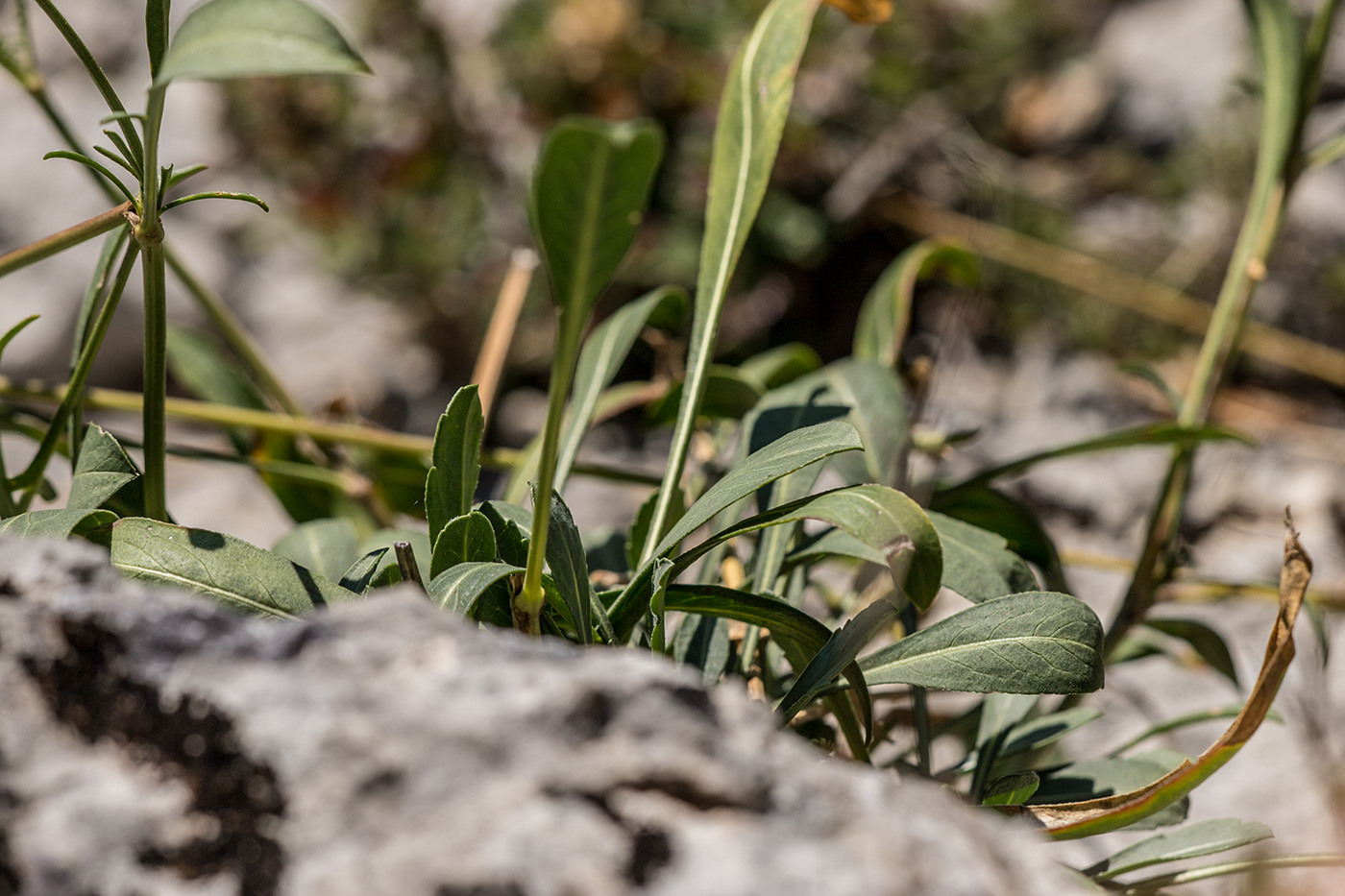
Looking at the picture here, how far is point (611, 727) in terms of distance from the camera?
23 centimetres

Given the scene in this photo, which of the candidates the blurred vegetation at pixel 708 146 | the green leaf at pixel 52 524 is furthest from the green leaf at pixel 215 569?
the blurred vegetation at pixel 708 146

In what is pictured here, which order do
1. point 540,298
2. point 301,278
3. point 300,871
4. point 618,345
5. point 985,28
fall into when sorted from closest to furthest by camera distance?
point 300,871 → point 618,345 → point 540,298 → point 985,28 → point 301,278

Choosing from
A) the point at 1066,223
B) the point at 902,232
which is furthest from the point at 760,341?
the point at 1066,223

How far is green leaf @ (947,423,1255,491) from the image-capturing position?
47cm

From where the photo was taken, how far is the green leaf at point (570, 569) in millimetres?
317

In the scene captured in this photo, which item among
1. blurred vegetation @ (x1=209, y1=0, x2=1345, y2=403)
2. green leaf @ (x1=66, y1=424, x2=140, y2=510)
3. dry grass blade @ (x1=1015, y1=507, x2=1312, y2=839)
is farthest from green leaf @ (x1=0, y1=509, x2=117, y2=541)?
blurred vegetation @ (x1=209, y1=0, x2=1345, y2=403)

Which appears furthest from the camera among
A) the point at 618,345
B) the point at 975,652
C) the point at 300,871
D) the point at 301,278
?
the point at 301,278

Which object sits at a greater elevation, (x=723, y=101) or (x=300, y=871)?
(x=723, y=101)

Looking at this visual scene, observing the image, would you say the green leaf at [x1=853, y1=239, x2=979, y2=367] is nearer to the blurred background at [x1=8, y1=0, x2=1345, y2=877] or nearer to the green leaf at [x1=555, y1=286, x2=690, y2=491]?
the green leaf at [x1=555, y1=286, x2=690, y2=491]

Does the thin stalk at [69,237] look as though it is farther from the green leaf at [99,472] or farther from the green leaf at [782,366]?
the green leaf at [782,366]

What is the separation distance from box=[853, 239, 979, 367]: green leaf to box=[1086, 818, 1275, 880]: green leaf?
284 millimetres

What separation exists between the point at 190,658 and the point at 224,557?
8cm

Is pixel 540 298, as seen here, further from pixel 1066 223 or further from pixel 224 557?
pixel 224 557

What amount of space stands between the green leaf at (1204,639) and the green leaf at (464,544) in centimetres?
37
